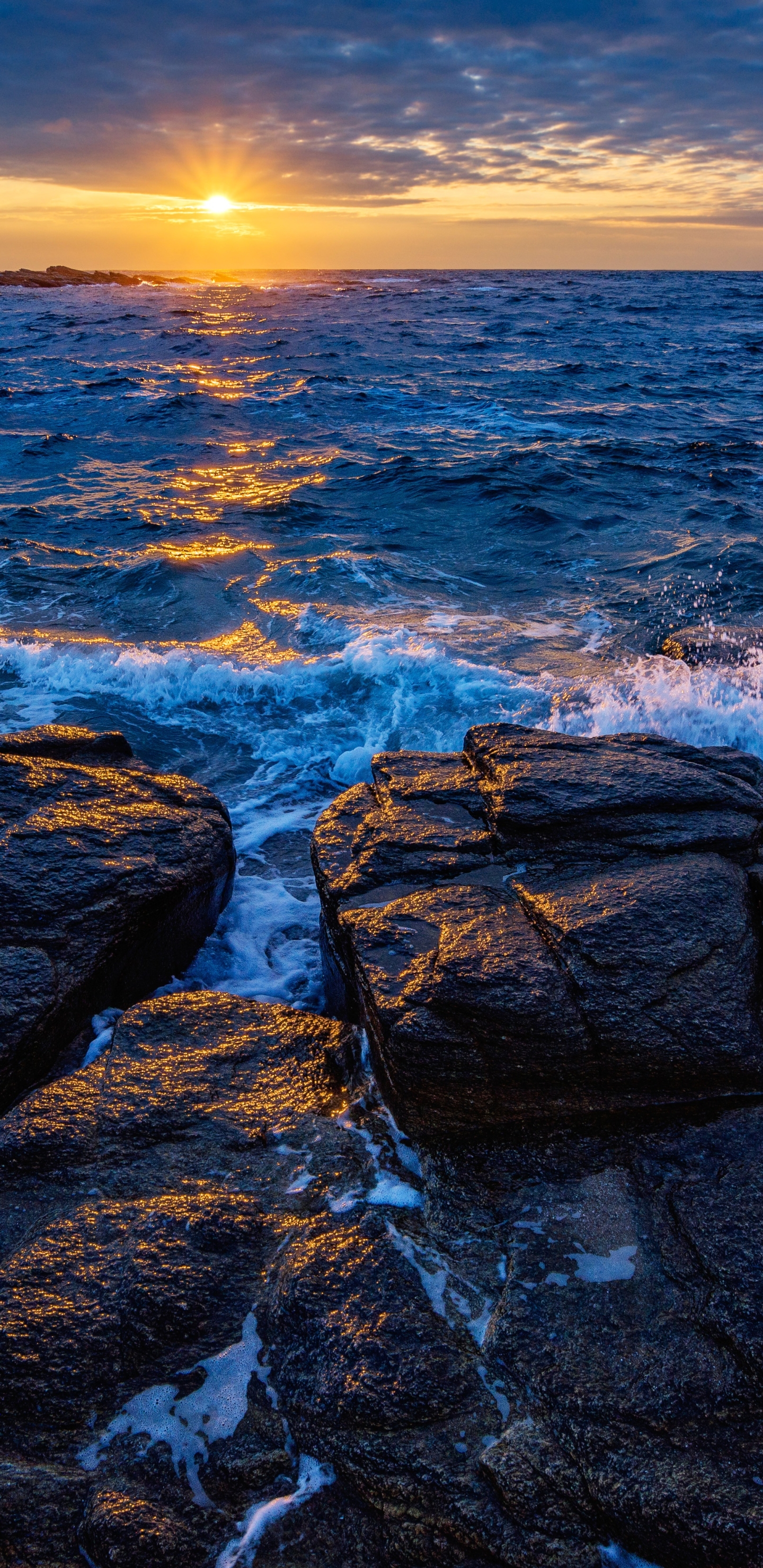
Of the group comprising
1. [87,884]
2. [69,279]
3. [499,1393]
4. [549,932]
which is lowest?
[499,1393]

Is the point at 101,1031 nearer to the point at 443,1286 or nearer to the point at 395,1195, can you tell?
the point at 395,1195

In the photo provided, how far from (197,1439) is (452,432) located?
18415 mm

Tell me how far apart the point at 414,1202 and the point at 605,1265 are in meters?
0.64

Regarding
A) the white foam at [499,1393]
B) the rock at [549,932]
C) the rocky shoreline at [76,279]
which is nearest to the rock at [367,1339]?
the white foam at [499,1393]

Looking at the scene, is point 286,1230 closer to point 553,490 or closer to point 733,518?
point 733,518

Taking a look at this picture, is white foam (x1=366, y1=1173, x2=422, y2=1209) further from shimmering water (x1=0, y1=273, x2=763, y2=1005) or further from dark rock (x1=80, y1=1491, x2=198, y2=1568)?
shimmering water (x1=0, y1=273, x2=763, y2=1005)

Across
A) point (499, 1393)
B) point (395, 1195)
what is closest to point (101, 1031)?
point (395, 1195)

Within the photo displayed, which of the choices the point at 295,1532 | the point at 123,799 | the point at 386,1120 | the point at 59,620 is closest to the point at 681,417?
the point at 59,620

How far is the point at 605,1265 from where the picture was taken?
262cm

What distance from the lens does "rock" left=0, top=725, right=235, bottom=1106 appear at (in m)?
3.57

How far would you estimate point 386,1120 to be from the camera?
3.23 m

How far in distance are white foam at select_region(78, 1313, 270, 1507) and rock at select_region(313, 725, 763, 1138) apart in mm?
928

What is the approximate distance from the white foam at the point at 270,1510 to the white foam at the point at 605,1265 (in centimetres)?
86

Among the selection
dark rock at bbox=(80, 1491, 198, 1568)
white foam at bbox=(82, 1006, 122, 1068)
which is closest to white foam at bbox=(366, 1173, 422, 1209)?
dark rock at bbox=(80, 1491, 198, 1568)
